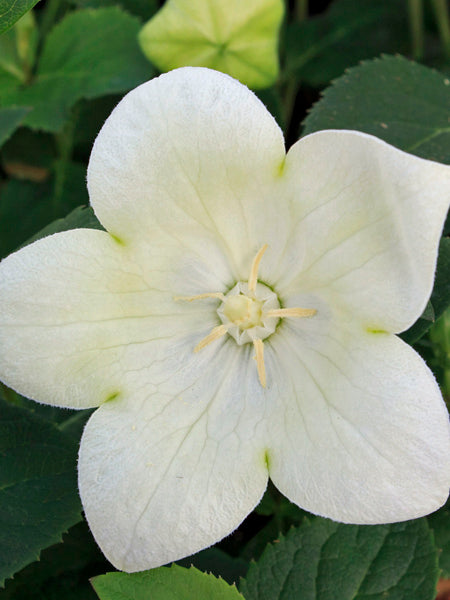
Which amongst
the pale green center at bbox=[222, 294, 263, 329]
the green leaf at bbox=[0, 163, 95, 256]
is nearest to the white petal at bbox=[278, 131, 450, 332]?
the pale green center at bbox=[222, 294, 263, 329]

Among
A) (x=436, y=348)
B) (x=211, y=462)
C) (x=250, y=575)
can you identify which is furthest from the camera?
(x=436, y=348)

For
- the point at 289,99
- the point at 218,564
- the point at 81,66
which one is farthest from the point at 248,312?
the point at 289,99

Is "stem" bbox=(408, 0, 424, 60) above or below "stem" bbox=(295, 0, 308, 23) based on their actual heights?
below

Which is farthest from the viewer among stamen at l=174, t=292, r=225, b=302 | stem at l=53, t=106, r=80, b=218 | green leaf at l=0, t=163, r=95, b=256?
stem at l=53, t=106, r=80, b=218

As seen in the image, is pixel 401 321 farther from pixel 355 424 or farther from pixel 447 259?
pixel 447 259

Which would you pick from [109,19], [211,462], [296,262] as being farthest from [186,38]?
[211,462]

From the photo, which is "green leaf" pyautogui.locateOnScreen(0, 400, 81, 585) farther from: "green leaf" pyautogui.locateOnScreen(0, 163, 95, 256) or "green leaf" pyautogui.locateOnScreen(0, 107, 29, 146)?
"green leaf" pyautogui.locateOnScreen(0, 163, 95, 256)

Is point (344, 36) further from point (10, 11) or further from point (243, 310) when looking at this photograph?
point (243, 310)
